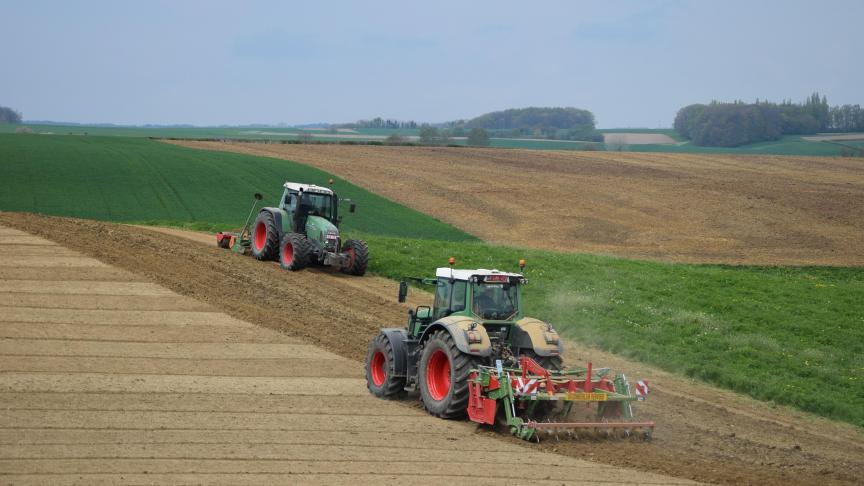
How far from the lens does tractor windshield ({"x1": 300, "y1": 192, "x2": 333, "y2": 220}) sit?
2706cm

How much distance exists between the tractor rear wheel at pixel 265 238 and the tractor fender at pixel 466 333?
14.1 meters

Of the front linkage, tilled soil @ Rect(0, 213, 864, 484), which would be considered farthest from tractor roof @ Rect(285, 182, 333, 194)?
the front linkage

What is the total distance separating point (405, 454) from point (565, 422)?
221 cm

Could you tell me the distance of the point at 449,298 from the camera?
13992mm

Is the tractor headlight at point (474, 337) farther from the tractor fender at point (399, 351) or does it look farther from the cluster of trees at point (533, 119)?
the cluster of trees at point (533, 119)

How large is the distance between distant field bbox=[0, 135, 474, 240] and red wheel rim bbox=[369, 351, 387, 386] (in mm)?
22017

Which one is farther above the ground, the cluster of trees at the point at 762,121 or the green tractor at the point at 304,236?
the cluster of trees at the point at 762,121

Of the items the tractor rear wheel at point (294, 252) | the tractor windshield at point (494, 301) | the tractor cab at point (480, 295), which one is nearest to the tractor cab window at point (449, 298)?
the tractor cab at point (480, 295)

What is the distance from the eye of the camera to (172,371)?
1560cm

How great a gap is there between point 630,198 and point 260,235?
26.1 m

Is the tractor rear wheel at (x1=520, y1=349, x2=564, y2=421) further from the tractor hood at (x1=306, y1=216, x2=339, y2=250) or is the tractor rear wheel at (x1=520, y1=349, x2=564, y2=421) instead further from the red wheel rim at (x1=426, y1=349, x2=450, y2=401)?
the tractor hood at (x1=306, y1=216, x2=339, y2=250)

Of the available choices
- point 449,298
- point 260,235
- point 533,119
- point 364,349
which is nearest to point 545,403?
point 449,298

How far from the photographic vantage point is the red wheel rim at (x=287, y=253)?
1027 inches

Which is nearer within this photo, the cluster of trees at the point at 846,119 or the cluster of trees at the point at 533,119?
the cluster of trees at the point at 846,119
